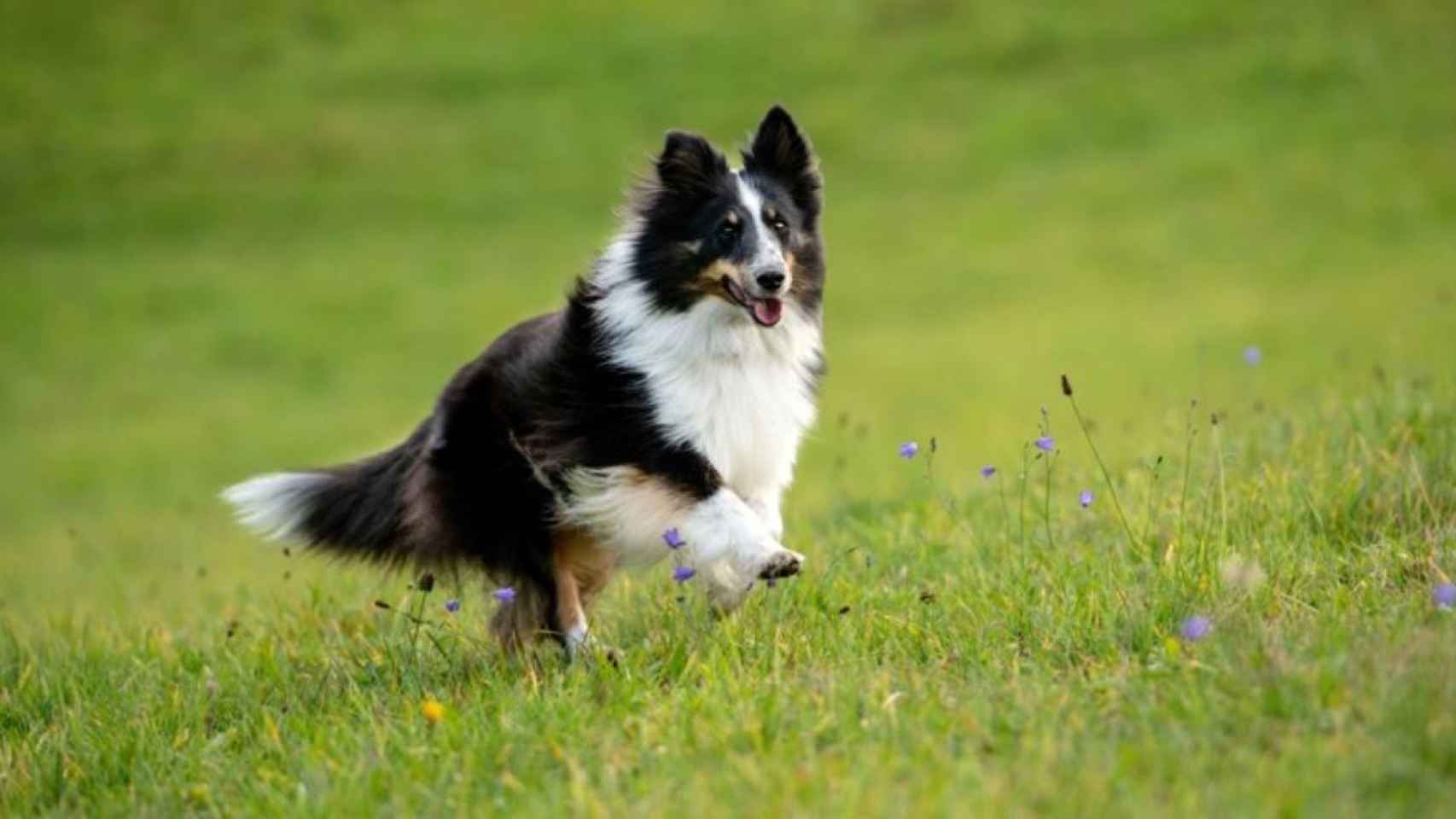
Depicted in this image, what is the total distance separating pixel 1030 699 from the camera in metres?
4.36

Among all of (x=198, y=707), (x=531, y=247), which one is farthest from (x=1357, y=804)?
(x=531, y=247)

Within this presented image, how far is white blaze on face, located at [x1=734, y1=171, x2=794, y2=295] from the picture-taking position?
19.7ft

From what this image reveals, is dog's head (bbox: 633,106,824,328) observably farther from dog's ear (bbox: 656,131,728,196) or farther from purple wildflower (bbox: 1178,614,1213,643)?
purple wildflower (bbox: 1178,614,1213,643)

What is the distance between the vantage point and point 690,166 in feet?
20.7

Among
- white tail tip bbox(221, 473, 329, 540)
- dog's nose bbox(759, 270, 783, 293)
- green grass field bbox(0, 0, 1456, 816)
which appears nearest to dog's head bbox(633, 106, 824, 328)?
dog's nose bbox(759, 270, 783, 293)

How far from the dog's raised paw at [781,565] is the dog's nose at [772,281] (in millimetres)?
947

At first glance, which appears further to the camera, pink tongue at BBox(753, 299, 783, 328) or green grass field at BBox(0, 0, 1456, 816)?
pink tongue at BBox(753, 299, 783, 328)

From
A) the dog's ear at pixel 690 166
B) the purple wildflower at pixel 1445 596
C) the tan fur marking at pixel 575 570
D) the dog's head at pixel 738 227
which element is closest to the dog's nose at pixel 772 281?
the dog's head at pixel 738 227

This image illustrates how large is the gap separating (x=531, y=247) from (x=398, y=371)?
4.92m

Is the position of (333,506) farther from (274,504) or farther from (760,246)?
(760,246)

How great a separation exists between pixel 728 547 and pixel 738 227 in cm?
117

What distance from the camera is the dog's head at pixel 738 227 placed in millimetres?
6086

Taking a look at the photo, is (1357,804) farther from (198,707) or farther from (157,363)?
(157,363)

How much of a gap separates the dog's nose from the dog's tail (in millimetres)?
1528
